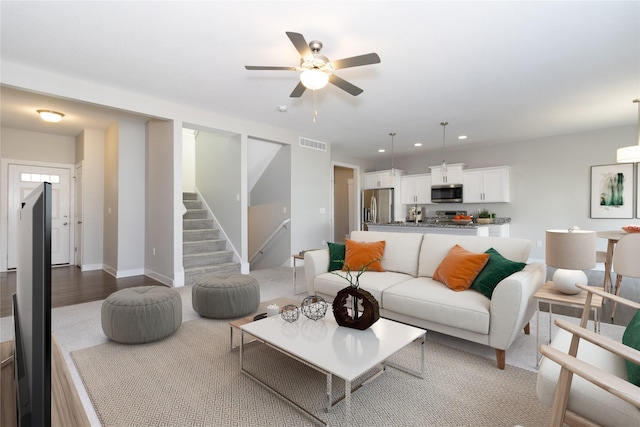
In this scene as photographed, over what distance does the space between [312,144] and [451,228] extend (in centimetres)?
312

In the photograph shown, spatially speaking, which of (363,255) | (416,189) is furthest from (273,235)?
(416,189)

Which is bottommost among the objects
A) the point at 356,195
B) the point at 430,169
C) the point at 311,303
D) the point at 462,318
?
the point at 462,318

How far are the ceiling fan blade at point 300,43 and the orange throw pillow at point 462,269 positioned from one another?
215 centimetres

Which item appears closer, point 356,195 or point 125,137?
point 125,137

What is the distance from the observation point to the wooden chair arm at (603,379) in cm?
96

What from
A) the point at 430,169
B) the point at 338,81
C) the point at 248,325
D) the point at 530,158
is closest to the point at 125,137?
the point at 338,81

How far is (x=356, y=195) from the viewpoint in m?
8.76

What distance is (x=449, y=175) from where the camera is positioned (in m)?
7.53

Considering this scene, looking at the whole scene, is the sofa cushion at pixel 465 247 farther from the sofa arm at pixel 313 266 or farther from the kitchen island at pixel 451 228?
the kitchen island at pixel 451 228

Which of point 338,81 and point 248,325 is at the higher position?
point 338,81

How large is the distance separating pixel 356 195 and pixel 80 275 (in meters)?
6.27

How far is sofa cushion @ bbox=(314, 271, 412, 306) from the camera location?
2912 millimetres

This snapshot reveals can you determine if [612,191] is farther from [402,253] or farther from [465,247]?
[402,253]

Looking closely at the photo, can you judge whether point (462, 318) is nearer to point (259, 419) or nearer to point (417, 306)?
point (417, 306)
